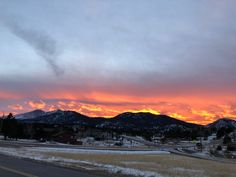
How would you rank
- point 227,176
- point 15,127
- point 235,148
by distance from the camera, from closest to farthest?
point 227,176
point 15,127
point 235,148

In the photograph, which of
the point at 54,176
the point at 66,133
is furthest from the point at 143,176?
the point at 66,133

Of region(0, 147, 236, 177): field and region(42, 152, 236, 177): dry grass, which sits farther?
region(42, 152, 236, 177): dry grass

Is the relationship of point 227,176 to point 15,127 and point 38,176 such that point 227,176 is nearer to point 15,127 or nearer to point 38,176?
point 38,176

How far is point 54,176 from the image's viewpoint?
1817cm

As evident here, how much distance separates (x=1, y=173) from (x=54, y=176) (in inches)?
104

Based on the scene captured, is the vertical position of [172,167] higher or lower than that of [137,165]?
lower

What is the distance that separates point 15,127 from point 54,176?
107 metres

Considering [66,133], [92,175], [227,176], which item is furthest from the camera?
[66,133]

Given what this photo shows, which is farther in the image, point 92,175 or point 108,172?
point 108,172

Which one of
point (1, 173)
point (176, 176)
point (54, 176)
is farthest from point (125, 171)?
point (1, 173)

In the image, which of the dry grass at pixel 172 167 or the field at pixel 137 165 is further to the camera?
the dry grass at pixel 172 167

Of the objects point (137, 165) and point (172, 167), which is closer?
point (137, 165)

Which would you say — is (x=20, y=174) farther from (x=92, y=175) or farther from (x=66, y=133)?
(x=66, y=133)

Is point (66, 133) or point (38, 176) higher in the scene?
point (66, 133)
